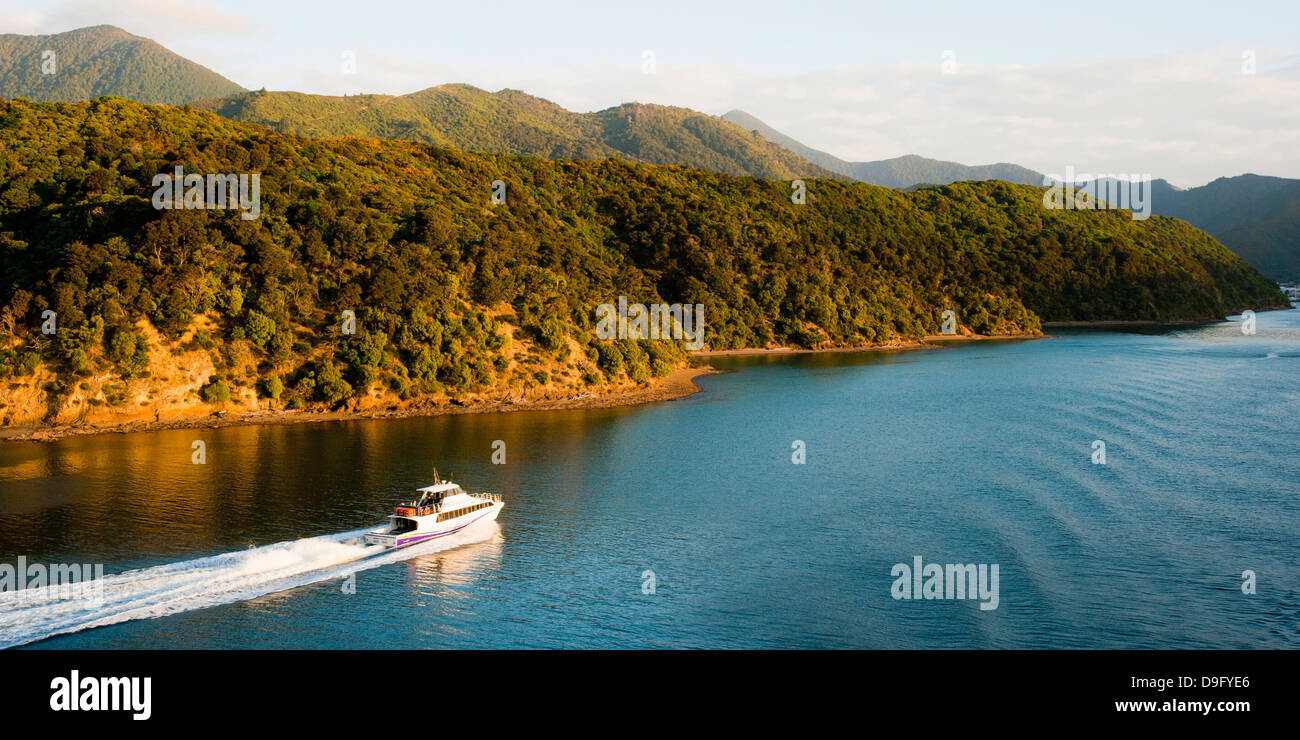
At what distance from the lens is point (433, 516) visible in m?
39.2

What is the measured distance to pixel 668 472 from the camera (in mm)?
52906

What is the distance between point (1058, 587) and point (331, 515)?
31770 millimetres

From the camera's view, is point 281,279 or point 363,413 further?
point 281,279

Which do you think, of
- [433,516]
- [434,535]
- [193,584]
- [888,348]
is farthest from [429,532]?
[888,348]

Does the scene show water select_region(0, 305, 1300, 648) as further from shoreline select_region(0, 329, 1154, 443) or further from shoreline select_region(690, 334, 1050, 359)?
shoreline select_region(690, 334, 1050, 359)

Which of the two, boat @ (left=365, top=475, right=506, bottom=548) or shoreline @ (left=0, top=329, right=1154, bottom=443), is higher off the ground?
shoreline @ (left=0, top=329, right=1154, bottom=443)

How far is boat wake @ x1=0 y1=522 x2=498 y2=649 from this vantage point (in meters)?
29.4

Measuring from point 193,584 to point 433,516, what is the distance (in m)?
9.91

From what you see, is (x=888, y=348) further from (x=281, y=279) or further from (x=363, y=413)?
(x=281, y=279)

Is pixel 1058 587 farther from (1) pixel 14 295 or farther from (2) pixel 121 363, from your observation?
(1) pixel 14 295

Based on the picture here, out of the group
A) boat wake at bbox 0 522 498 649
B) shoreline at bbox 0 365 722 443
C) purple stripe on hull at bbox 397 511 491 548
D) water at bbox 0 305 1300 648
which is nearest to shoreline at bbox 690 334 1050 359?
shoreline at bbox 0 365 722 443

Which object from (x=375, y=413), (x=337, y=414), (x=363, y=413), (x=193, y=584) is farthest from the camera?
(x=375, y=413)

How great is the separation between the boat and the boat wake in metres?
0.46

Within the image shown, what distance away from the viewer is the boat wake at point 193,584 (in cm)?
2939
